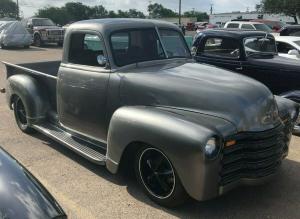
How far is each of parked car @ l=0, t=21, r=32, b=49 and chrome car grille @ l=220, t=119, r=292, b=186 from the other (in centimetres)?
2270

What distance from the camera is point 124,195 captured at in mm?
4633

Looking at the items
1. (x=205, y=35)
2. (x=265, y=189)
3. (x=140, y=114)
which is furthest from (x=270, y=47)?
(x=140, y=114)

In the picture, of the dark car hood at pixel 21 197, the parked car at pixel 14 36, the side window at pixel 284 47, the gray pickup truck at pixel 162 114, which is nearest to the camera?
the dark car hood at pixel 21 197

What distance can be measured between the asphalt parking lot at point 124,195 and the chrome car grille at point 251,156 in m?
0.45

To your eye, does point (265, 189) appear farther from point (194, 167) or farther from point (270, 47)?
point (270, 47)

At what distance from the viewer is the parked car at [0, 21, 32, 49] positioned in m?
24.6

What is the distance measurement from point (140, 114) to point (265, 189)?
165 centimetres

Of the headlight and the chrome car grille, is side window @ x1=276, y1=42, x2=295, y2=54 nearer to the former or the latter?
the chrome car grille

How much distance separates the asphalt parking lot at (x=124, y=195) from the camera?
4227 millimetres

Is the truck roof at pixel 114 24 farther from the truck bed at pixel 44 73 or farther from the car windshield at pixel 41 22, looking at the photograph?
the car windshield at pixel 41 22

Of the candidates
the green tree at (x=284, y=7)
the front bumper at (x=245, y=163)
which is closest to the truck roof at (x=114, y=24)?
the front bumper at (x=245, y=163)

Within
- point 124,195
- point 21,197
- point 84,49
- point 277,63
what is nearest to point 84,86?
point 84,49

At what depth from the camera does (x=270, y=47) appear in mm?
8766

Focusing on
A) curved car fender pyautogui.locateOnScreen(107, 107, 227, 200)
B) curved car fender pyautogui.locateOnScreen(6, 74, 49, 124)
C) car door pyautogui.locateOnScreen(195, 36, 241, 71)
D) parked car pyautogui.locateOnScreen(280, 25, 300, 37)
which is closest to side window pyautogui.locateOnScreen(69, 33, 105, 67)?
curved car fender pyautogui.locateOnScreen(6, 74, 49, 124)
